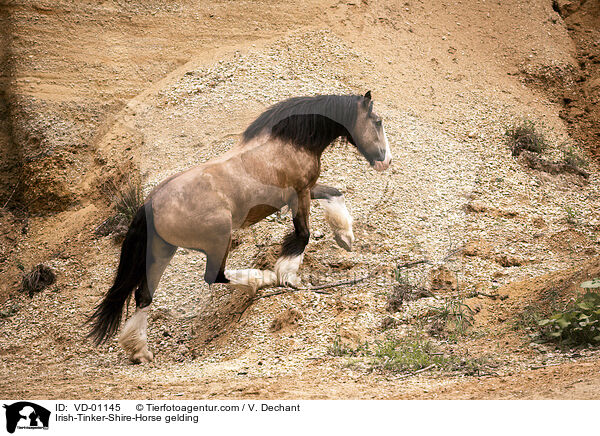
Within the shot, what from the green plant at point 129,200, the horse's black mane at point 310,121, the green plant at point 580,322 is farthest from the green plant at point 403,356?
the green plant at point 129,200

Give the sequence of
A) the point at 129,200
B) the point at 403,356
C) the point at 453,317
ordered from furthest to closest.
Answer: the point at 129,200
the point at 453,317
the point at 403,356

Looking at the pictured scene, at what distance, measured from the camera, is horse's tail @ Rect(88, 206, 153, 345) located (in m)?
5.35

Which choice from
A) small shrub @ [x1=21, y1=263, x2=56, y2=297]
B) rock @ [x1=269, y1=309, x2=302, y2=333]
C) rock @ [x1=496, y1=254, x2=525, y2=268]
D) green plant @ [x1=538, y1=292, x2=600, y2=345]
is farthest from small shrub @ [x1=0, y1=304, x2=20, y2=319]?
green plant @ [x1=538, y1=292, x2=600, y2=345]

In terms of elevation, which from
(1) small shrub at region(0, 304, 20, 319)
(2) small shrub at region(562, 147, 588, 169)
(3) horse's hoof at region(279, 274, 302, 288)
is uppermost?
(2) small shrub at region(562, 147, 588, 169)

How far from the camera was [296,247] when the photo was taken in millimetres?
5801

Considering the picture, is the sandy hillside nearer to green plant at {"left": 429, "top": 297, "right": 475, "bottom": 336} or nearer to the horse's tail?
green plant at {"left": 429, "top": 297, "right": 475, "bottom": 336}

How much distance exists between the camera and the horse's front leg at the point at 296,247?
18.7 feet

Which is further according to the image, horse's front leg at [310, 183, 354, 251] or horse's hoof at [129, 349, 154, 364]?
horse's front leg at [310, 183, 354, 251]

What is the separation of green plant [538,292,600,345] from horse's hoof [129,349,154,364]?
10.3ft

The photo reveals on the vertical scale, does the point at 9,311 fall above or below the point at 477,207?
below
